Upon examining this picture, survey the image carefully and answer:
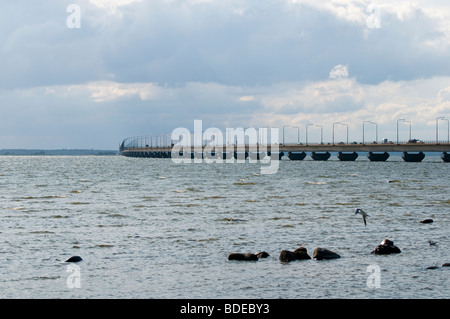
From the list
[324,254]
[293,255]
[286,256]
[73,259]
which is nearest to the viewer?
[286,256]

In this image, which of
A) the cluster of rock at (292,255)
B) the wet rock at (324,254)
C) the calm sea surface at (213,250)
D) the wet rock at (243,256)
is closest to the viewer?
the calm sea surface at (213,250)

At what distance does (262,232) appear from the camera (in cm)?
3703

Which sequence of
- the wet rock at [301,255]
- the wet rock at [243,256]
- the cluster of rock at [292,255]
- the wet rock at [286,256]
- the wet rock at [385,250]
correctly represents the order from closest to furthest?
the wet rock at [286,256] < the cluster of rock at [292,255] < the wet rock at [243,256] < the wet rock at [301,255] < the wet rock at [385,250]

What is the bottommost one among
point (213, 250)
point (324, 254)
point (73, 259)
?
point (213, 250)

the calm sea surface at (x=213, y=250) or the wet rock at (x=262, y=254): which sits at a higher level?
the wet rock at (x=262, y=254)

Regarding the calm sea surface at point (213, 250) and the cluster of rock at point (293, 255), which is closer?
the calm sea surface at point (213, 250)

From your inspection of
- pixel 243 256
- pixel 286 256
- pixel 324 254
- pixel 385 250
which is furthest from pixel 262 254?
pixel 385 250

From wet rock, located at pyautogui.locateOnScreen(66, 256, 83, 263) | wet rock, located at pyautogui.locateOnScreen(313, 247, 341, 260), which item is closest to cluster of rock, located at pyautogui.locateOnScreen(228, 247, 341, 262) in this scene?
wet rock, located at pyautogui.locateOnScreen(313, 247, 341, 260)

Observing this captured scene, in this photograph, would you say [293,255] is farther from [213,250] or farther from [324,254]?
[213,250]

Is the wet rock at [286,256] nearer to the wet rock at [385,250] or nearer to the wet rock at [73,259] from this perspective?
the wet rock at [385,250]

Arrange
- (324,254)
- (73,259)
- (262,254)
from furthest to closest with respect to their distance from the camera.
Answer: (262,254) → (324,254) → (73,259)

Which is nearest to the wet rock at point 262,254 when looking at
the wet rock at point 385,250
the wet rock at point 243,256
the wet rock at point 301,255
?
the wet rock at point 243,256
